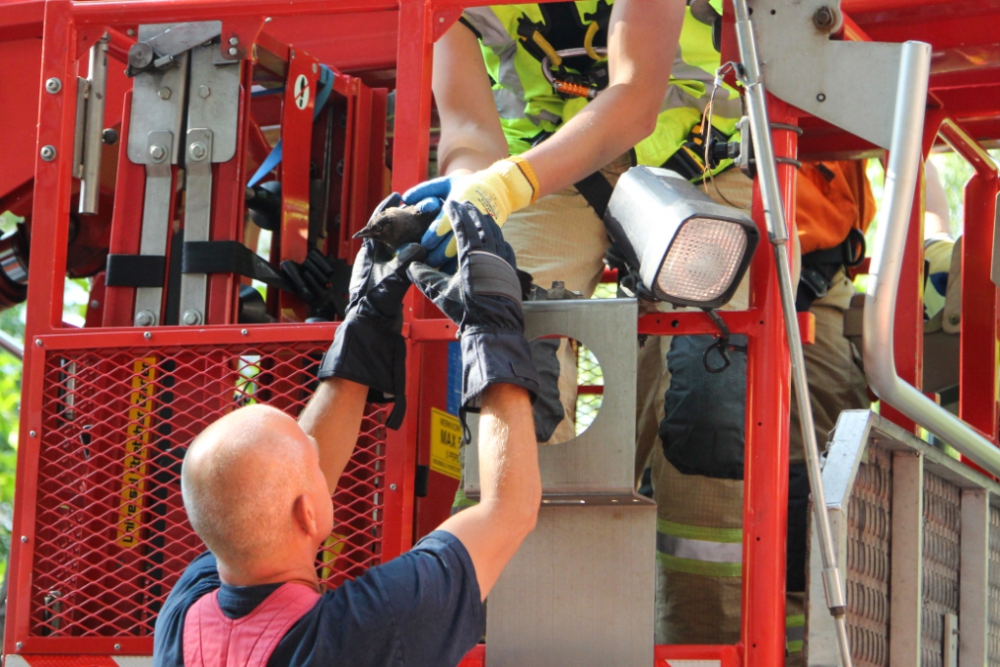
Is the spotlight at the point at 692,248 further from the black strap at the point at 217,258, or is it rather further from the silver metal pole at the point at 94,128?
the silver metal pole at the point at 94,128

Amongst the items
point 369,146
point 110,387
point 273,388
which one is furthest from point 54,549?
point 369,146

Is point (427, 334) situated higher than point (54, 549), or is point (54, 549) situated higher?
point (427, 334)

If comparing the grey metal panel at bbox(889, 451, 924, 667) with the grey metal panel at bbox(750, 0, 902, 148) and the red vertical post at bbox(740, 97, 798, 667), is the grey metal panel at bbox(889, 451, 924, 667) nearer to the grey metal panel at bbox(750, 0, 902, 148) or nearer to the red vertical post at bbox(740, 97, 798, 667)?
the red vertical post at bbox(740, 97, 798, 667)

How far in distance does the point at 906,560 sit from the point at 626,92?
114 cm

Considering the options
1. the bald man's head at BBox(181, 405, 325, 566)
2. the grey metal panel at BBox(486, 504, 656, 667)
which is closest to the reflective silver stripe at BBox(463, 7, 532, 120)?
the grey metal panel at BBox(486, 504, 656, 667)

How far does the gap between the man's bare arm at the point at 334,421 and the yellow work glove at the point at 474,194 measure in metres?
0.32

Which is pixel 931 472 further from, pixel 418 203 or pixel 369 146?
pixel 369 146

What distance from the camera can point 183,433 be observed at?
107 inches

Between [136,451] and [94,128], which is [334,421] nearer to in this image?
[136,451]

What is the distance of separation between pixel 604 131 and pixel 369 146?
94cm

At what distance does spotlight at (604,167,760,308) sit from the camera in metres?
2.33

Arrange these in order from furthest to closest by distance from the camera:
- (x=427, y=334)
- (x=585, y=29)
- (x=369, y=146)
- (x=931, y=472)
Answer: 1. (x=369, y=146)
2. (x=585, y=29)
3. (x=931, y=472)
4. (x=427, y=334)

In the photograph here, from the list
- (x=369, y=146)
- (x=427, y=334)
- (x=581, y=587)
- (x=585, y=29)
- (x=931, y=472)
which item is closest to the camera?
(x=581, y=587)

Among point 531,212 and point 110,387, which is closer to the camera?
point 110,387
